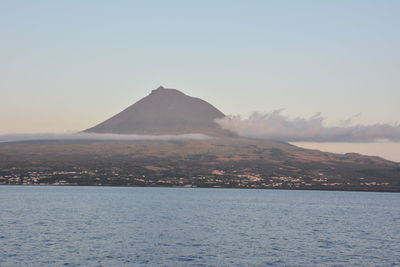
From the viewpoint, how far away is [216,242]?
8219 cm

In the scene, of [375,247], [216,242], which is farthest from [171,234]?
[375,247]

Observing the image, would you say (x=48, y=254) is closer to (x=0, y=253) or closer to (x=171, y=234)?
(x=0, y=253)

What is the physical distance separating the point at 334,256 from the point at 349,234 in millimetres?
31180

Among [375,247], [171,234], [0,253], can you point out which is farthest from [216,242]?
[0,253]

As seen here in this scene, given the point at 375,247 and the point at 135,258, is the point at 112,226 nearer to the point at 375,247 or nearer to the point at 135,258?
the point at 135,258

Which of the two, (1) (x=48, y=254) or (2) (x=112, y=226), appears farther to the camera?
(2) (x=112, y=226)

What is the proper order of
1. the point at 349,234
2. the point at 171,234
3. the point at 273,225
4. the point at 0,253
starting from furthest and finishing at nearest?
the point at 273,225
the point at 349,234
the point at 171,234
the point at 0,253

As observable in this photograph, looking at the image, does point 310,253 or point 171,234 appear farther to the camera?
point 171,234

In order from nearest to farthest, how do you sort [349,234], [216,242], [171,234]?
[216,242] → [171,234] → [349,234]

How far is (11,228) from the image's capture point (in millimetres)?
93688

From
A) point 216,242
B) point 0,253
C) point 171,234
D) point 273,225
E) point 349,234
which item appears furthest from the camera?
point 273,225

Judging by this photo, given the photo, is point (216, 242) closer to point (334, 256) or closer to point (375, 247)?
point (334, 256)

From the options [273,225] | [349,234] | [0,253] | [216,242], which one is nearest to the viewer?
[0,253]

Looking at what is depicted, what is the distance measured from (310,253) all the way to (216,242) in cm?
1573
